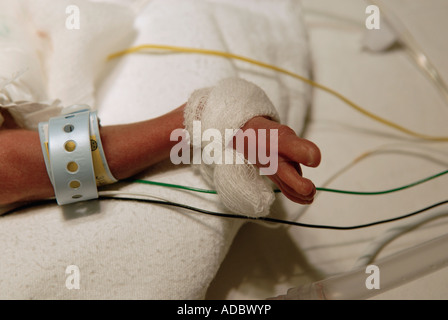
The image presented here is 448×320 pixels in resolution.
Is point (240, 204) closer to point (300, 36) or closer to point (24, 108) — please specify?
point (24, 108)

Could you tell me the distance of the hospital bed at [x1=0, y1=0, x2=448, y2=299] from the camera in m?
0.64

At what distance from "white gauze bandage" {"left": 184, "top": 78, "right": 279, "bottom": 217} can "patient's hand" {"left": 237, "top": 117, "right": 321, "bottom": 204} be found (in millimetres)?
23

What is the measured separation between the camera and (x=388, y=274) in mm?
637

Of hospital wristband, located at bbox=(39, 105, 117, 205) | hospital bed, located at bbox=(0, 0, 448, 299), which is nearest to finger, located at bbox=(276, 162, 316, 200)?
hospital bed, located at bbox=(0, 0, 448, 299)

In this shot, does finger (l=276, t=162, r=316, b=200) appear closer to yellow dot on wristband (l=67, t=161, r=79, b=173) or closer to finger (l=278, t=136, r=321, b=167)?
finger (l=278, t=136, r=321, b=167)

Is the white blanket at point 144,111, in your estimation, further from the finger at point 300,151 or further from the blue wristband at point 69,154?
the finger at point 300,151

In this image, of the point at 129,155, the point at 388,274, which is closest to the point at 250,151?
the point at 129,155

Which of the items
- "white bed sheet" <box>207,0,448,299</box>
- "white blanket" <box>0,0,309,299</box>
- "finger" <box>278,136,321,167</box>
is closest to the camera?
"finger" <box>278,136,321,167</box>

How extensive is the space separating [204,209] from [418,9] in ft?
2.86

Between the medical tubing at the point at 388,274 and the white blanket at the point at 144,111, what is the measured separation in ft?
0.59

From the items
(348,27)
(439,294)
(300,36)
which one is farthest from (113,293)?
(348,27)

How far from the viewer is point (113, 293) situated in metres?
0.64

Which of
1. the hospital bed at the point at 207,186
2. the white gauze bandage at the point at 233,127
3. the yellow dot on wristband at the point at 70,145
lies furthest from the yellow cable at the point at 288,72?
the yellow dot on wristband at the point at 70,145

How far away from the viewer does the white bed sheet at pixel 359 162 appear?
76 centimetres
